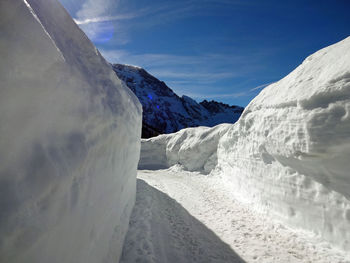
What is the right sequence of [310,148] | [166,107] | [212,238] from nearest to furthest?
[310,148] → [212,238] → [166,107]

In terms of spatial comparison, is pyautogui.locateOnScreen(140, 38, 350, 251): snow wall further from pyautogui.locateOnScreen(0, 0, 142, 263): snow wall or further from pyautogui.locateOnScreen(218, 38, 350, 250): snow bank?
pyautogui.locateOnScreen(0, 0, 142, 263): snow wall

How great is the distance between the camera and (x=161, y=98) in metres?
Answer: 73.6

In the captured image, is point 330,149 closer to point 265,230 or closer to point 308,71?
point 308,71

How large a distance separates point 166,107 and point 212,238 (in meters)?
66.2

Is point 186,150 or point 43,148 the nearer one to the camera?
point 43,148

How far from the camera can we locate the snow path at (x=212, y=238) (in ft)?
13.2

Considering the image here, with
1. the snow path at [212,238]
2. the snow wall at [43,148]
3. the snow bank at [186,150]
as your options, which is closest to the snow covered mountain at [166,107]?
the snow bank at [186,150]

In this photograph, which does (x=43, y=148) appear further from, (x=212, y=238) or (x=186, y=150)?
(x=186, y=150)

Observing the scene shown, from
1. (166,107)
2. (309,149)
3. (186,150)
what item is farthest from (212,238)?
(166,107)

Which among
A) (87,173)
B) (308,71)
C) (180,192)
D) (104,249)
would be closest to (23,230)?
(87,173)

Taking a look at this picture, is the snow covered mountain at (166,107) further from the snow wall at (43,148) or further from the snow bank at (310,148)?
the snow wall at (43,148)

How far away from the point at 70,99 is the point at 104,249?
8.02 ft

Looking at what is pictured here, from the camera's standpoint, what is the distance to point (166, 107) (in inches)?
2746

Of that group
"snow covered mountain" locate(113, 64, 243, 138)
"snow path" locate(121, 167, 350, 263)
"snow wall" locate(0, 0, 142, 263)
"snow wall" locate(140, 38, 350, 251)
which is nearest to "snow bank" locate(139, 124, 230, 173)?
"snow wall" locate(140, 38, 350, 251)
